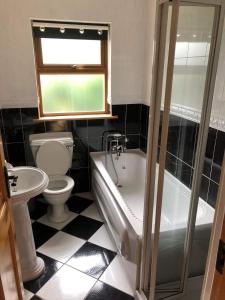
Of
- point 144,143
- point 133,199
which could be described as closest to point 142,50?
point 144,143

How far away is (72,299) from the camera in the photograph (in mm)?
1692

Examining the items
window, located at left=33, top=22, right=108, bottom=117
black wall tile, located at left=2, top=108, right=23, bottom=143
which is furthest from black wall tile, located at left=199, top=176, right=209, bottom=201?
black wall tile, located at left=2, top=108, right=23, bottom=143

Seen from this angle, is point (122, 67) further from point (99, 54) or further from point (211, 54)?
point (211, 54)

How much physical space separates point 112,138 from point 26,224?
144 centimetres

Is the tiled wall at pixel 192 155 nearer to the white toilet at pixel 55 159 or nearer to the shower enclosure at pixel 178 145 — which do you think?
the shower enclosure at pixel 178 145

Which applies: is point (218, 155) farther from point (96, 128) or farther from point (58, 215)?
point (58, 215)

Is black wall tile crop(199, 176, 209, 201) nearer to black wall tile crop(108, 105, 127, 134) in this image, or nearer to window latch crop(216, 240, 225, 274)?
window latch crop(216, 240, 225, 274)

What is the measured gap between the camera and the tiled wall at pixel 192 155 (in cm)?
156

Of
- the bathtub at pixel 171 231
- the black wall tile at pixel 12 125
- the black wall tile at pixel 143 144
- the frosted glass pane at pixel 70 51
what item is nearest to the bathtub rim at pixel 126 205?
the bathtub at pixel 171 231

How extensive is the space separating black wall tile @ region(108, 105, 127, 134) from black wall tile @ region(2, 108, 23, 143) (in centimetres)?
101

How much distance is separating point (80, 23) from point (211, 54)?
1666 millimetres

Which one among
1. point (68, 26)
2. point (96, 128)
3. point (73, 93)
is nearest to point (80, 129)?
point (96, 128)

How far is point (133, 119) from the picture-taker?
292cm

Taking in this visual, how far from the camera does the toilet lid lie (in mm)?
2520
